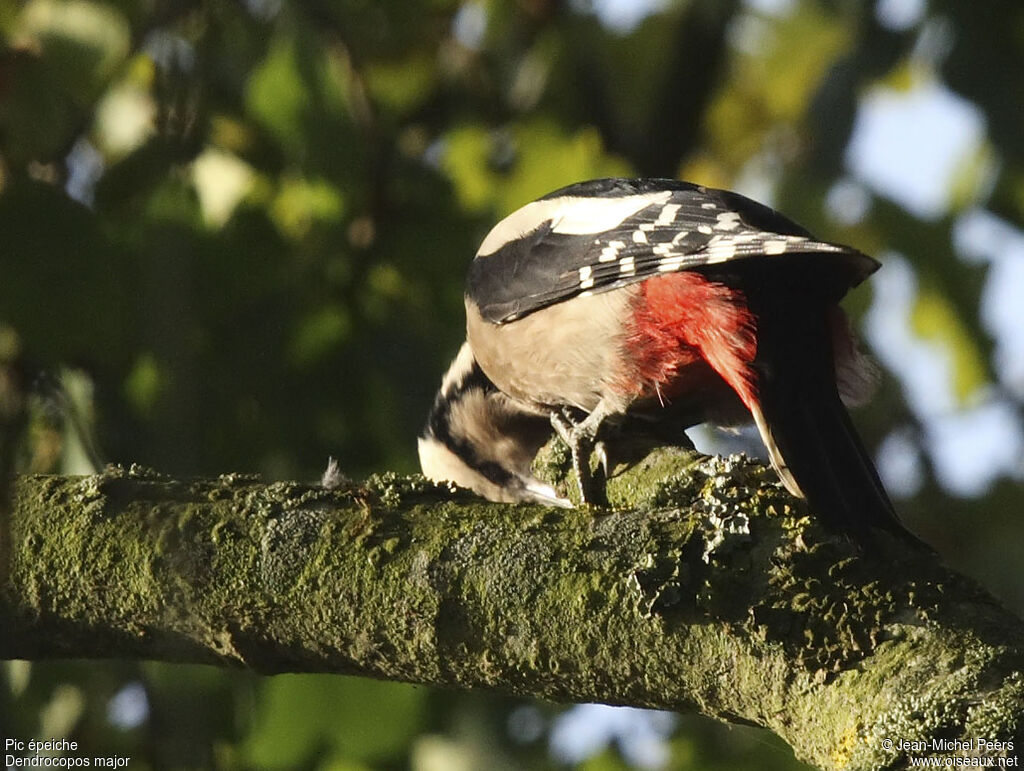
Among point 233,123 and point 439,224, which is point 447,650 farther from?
point 233,123

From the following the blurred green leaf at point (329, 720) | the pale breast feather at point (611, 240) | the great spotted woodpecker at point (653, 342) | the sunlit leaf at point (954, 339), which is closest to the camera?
the great spotted woodpecker at point (653, 342)

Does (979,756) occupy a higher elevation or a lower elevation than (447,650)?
higher

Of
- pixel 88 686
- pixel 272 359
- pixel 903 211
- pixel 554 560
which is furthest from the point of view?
pixel 903 211

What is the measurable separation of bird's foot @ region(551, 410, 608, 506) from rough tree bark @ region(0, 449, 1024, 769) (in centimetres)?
26

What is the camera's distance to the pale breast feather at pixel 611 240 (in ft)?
9.16

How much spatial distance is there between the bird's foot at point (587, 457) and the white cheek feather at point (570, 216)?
1.54 ft

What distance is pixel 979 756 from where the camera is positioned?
1543mm

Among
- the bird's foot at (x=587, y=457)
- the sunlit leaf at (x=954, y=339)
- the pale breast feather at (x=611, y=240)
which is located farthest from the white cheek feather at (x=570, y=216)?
the sunlit leaf at (x=954, y=339)

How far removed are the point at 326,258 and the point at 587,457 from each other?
128cm

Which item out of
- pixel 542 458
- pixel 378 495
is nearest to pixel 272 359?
pixel 542 458

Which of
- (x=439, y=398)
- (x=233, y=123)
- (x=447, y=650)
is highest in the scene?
(x=447, y=650)

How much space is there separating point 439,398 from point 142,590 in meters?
1.81

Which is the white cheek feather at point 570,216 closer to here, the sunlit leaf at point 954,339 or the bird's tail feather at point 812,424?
the bird's tail feather at point 812,424

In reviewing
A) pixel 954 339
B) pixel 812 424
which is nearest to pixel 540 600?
pixel 812 424
